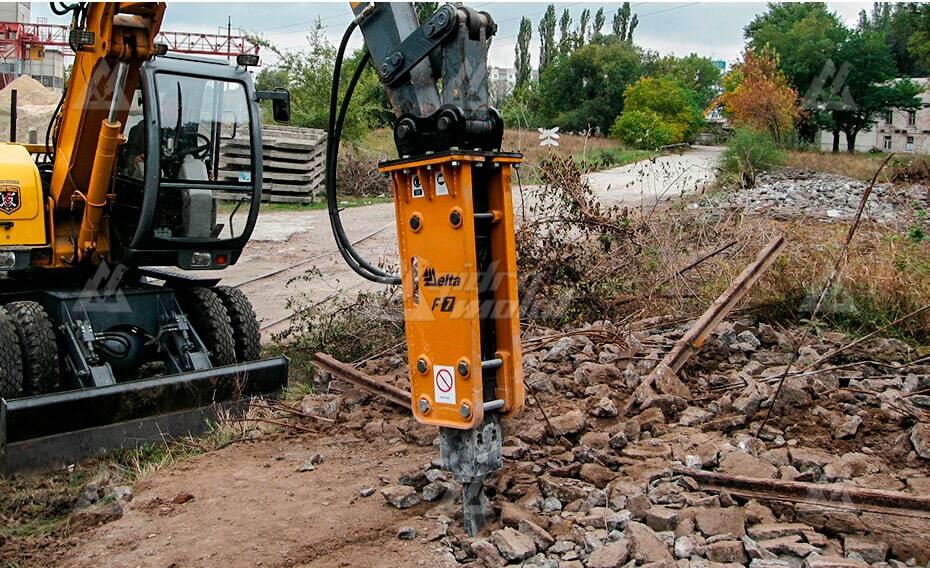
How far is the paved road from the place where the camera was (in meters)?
10.2

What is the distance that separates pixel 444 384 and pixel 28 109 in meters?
18.6

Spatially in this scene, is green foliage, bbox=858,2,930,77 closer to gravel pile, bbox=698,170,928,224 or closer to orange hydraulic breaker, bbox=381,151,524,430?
gravel pile, bbox=698,170,928,224

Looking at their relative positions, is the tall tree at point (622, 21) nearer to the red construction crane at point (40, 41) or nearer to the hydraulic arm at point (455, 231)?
the red construction crane at point (40, 41)

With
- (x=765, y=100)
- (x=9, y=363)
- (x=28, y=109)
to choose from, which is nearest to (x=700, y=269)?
(x=9, y=363)

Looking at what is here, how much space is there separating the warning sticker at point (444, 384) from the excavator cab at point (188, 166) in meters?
3.46

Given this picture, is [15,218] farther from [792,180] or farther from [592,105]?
[592,105]

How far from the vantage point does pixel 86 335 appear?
652 cm

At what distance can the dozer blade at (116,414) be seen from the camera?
561cm

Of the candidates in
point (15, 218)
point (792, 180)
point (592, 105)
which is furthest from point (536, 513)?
point (592, 105)

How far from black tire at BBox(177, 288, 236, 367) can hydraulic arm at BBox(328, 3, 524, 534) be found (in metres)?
3.66

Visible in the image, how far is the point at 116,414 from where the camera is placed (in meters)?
6.02

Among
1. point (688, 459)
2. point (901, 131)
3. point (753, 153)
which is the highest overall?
point (901, 131)

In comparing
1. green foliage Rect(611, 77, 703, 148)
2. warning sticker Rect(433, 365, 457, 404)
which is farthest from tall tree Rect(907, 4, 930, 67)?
warning sticker Rect(433, 365, 457, 404)

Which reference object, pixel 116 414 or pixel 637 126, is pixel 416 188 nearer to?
pixel 116 414
